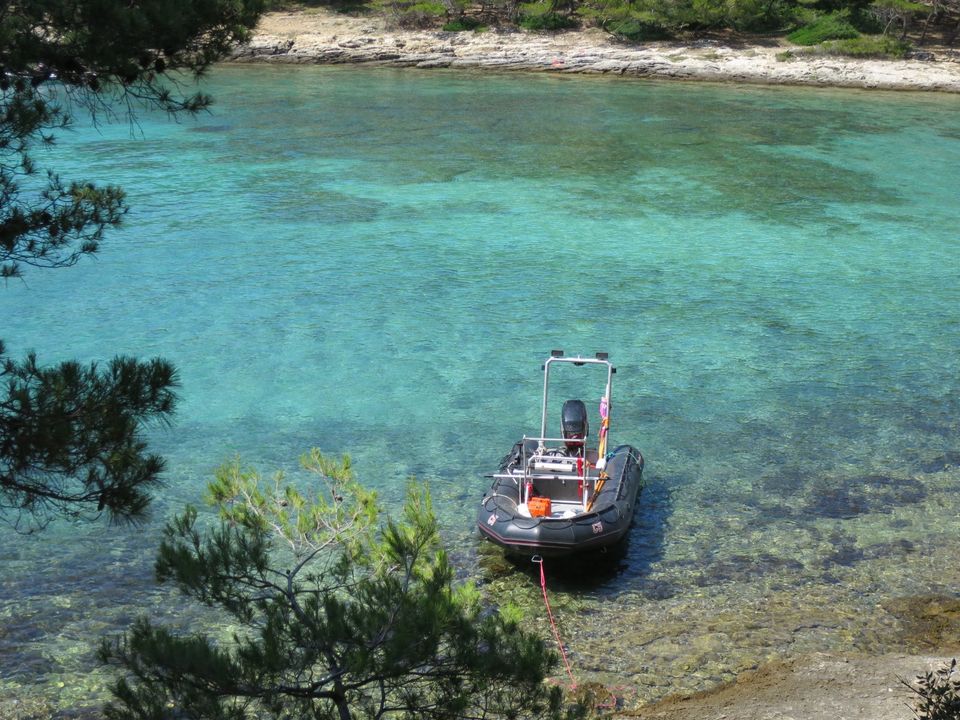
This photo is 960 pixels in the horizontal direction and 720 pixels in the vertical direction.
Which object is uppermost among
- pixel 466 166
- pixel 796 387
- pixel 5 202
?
pixel 5 202

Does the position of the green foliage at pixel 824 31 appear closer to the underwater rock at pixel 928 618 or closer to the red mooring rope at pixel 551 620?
the underwater rock at pixel 928 618

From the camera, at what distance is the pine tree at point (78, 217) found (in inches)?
172

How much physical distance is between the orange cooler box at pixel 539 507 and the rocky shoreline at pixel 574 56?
24.8m

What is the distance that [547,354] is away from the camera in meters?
12.8

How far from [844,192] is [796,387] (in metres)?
9.37

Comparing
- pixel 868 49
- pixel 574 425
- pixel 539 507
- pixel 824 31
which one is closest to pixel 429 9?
Result: pixel 824 31

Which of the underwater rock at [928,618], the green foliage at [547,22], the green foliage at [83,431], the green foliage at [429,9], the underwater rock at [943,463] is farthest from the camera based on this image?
the green foliage at [429,9]

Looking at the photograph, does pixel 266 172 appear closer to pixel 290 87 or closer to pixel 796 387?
pixel 290 87

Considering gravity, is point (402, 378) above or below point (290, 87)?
below

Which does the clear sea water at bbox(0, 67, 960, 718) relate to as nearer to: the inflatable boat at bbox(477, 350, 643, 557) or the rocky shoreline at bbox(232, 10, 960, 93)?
the inflatable boat at bbox(477, 350, 643, 557)

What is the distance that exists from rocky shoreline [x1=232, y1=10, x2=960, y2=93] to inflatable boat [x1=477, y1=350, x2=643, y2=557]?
2342cm

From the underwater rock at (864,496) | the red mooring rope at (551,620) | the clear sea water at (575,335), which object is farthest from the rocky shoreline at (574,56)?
the red mooring rope at (551,620)

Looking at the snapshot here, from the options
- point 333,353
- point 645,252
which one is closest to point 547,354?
point 333,353

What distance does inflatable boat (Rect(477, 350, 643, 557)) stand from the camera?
7766 millimetres
